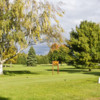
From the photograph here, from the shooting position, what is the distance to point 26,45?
1032 inches

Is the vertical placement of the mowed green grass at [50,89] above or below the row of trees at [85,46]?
below

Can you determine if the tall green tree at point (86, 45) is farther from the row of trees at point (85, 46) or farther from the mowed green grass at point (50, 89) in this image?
the mowed green grass at point (50, 89)

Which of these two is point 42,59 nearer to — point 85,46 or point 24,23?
point 85,46

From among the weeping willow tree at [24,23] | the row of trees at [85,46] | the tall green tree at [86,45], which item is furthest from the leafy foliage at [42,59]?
the weeping willow tree at [24,23]

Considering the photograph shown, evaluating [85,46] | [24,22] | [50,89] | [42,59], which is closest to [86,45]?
[85,46]

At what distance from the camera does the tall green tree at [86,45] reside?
39.3 metres

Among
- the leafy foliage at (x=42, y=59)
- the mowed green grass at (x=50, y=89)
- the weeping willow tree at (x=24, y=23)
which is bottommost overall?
the mowed green grass at (x=50, y=89)

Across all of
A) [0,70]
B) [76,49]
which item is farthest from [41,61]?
[0,70]

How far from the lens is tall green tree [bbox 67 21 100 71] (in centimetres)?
3926

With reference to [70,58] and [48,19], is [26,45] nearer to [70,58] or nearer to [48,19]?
[48,19]

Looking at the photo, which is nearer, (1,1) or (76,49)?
(1,1)

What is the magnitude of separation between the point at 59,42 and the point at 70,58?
13.6 metres

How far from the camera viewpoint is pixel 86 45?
39.2m

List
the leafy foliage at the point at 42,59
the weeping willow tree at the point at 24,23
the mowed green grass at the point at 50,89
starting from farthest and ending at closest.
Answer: the leafy foliage at the point at 42,59 → the weeping willow tree at the point at 24,23 → the mowed green grass at the point at 50,89
